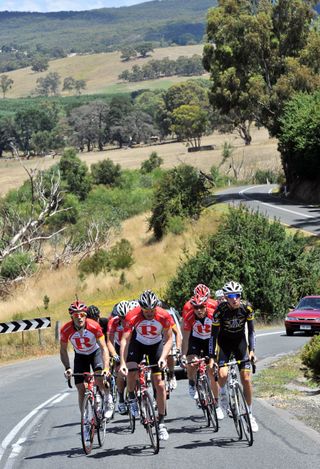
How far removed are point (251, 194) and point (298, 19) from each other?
45.7 feet

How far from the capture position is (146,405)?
37.1 feet

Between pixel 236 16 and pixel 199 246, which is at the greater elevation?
pixel 236 16

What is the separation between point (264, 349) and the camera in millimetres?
25312

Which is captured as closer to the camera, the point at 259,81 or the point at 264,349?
the point at 264,349

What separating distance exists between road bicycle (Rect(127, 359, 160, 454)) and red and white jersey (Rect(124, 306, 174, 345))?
0.98 ft

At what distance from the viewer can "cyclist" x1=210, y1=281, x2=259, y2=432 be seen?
1153 cm

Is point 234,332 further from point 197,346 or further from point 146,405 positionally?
point 197,346

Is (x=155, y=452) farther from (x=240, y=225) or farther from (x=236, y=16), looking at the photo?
(x=236, y=16)

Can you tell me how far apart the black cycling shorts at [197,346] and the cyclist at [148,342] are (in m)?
1.43

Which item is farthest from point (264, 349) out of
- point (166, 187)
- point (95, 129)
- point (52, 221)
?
point (95, 129)

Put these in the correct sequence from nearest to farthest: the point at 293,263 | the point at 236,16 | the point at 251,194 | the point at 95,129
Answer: the point at 293,263, the point at 236,16, the point at 251,194, the point at 95,129

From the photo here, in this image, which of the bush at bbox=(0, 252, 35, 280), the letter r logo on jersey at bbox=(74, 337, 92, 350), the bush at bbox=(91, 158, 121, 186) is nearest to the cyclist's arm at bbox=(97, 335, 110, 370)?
the letter r logo on jersey at bbox=(74, 337, 92, 350)

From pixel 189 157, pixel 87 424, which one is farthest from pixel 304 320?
pixel 189 157

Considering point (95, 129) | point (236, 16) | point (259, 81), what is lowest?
point (95, 129)
